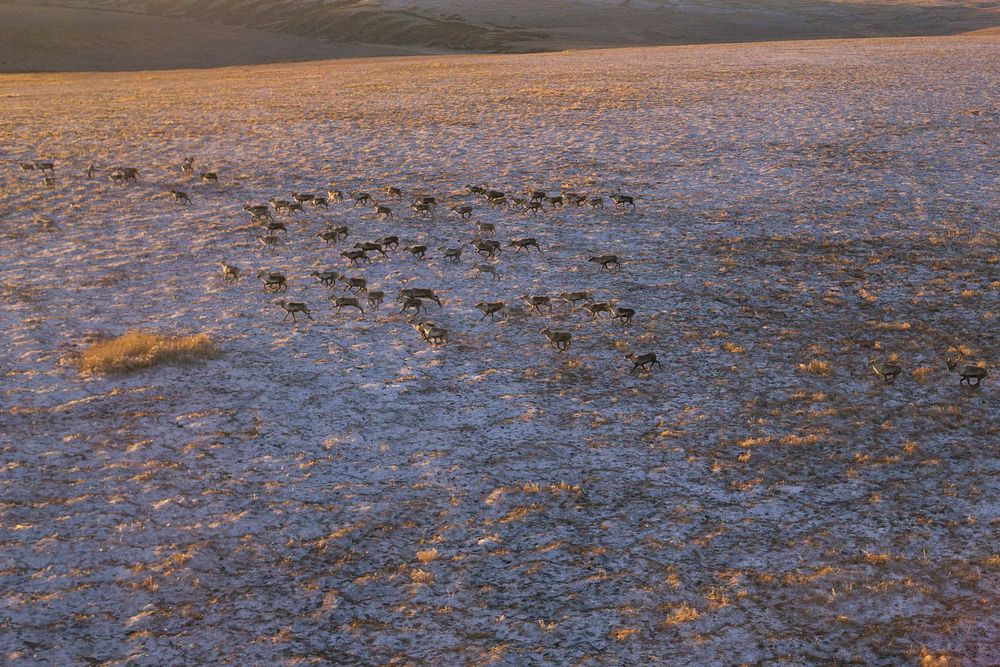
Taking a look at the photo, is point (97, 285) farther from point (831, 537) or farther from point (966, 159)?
point (966, 159)

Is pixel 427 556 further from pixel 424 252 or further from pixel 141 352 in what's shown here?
pixel 424 252

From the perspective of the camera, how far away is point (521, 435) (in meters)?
13.7

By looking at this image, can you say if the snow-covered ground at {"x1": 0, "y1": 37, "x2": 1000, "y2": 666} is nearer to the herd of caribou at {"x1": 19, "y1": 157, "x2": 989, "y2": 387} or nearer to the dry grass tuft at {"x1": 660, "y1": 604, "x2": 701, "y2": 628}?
the dry grass tuft at {"x1": 660, "y1": 604, "x2": 701, "y2": 628}

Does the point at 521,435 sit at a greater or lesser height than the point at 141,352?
lesser

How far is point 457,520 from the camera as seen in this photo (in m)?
11.7

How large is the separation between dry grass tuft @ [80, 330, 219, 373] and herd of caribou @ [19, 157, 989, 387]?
2.07m

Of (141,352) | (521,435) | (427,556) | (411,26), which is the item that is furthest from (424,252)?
(411,26)

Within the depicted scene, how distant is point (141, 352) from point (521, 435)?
7.42 metres

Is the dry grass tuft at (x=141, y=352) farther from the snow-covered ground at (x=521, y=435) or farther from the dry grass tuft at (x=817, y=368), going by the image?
the dry grass tuft at (x=817, y=368)

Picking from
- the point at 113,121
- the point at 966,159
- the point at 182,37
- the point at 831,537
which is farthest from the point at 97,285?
the point at 182,37

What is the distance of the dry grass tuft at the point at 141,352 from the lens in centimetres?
1558

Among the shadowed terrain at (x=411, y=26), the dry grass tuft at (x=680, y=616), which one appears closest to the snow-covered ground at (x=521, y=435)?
the dry grass tuft at (x=680, y=616)

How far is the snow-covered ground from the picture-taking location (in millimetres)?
9836

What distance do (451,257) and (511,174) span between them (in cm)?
925
